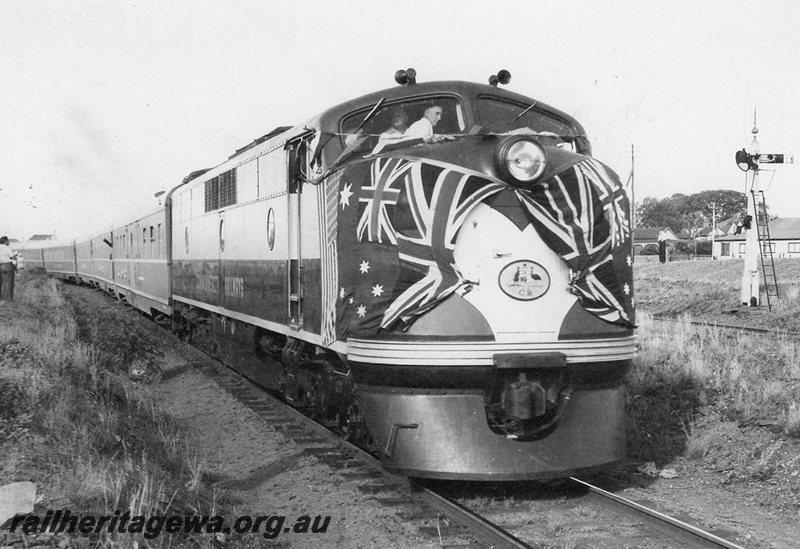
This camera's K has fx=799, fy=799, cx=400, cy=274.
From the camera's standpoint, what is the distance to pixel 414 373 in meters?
5.98

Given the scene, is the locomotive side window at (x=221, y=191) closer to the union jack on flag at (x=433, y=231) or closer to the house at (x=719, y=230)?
the union jack on flag at (x=433, y=231)

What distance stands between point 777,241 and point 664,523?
242 feet

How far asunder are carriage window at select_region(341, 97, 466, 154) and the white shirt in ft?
0.18

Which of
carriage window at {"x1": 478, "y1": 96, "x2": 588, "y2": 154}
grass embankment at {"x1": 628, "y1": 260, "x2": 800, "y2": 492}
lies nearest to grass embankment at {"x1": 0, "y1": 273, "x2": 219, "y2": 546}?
carriage window at {"x1": 478, "y1": 96, "x2": 588, "y2": 154}

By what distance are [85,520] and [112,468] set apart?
4.10ft

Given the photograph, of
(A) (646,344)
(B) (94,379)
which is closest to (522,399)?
(B) (94,379)

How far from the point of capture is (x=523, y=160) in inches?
236

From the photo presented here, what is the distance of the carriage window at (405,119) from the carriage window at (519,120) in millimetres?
234

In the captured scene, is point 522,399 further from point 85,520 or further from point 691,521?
point 85,520

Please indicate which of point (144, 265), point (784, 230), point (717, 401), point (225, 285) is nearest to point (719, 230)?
point (784, 230)

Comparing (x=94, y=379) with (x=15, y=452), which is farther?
(x=94, y=379)

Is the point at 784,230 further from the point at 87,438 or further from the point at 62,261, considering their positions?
the point at 87,438

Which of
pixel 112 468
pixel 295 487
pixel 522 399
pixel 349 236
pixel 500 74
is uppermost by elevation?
pixel 500 74

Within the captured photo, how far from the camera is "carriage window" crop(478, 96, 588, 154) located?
271 inches
